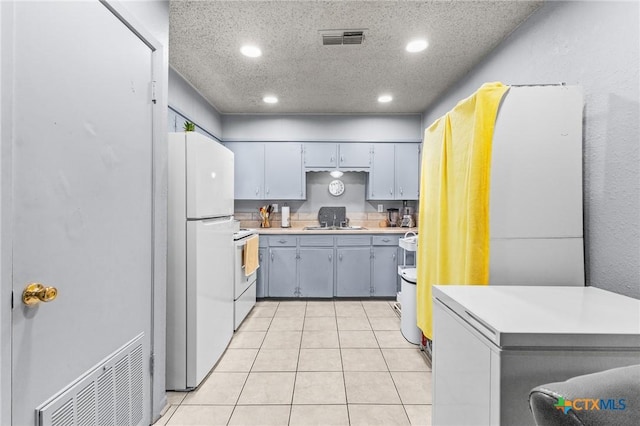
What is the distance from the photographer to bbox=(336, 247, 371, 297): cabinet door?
3895mm

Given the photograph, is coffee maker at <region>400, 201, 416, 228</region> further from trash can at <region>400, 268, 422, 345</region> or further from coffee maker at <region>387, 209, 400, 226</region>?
trash can at <region>400, 268, 422, 345</region>

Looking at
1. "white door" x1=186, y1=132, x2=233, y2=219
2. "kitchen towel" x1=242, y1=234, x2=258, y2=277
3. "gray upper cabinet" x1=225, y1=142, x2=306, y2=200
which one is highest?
"gray upper cabinet" x1=225, y1=142, x2=306, y2=200

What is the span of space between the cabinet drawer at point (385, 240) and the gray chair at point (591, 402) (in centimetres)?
332

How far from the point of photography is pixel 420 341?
259 centimetres

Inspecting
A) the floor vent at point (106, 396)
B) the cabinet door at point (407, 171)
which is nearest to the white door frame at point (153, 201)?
the floor vent at point (106, 396)

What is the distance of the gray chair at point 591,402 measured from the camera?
1.69ft

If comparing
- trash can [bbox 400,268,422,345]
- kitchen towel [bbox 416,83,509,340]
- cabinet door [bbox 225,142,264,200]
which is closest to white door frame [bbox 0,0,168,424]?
kitchen towel [bbox 416,83,509,340]

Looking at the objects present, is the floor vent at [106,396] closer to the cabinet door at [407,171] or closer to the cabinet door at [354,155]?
the cabinet door at [354,155]

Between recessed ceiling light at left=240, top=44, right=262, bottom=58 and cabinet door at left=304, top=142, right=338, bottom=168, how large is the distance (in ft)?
5.76

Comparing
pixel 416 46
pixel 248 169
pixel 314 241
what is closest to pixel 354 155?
pixel 314 241

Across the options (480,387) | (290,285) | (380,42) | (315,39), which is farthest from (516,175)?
(290,285)

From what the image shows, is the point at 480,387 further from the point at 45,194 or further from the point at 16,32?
the point at 16,32

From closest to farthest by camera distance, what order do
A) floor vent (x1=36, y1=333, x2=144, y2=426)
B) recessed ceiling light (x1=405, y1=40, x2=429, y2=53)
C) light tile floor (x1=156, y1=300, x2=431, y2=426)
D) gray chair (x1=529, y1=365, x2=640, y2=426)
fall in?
gray chair (x1=529, y1=365, x2=640, y2=426) → floor vent (x1=36, y1=333, x2=144, y2=426) → light tile floor (x1=156, y1=300, x2=431, y2=426) → recessed ceiling light (x1=405, y1=40, x2=429, y2=53)

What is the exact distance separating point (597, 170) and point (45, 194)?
2.37 m
